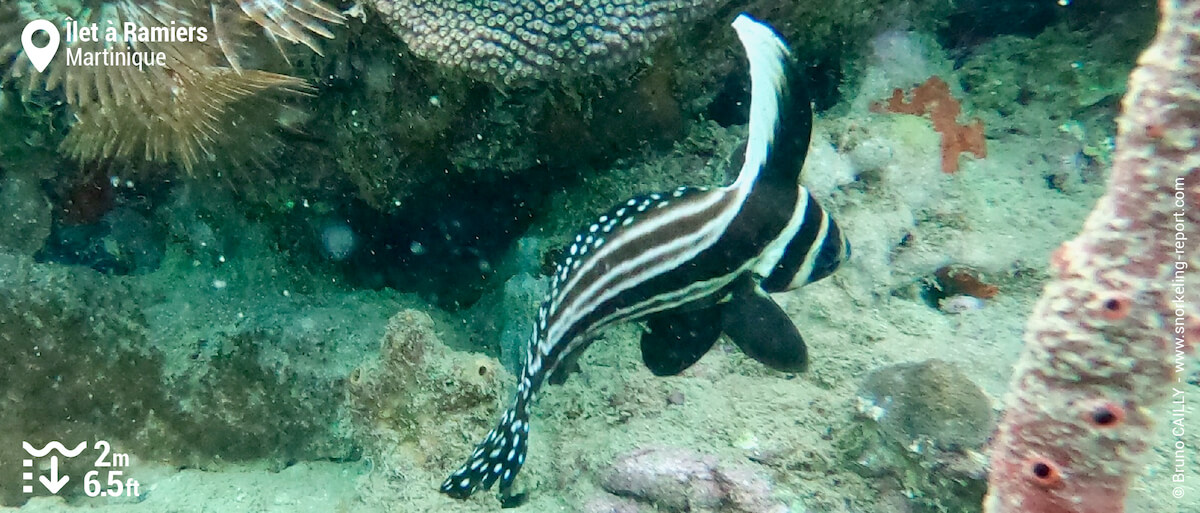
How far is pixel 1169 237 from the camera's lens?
151 cm

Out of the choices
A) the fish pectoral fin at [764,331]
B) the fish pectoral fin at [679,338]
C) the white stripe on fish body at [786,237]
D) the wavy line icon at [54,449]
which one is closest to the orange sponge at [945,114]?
the white stripe on fish body at [786,237]

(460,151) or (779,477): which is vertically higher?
(460,151)

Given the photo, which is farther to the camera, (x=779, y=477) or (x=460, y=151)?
(x=460, y=151)

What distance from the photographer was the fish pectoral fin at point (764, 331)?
2.63 metres

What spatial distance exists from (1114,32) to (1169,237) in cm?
342

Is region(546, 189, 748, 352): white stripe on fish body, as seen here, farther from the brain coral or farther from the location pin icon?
the location pin icon

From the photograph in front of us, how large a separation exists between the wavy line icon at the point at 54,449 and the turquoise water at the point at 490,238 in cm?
3

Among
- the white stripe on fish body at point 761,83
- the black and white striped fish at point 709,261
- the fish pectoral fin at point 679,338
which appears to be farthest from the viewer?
the fish pectoral fin at point 679,338

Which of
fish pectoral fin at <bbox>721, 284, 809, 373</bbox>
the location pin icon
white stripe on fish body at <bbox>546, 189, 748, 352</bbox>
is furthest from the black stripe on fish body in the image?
the location pin icon

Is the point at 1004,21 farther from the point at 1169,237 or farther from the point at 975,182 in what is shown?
the point at 1169,237

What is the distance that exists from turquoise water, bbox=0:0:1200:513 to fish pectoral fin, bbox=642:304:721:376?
4cm

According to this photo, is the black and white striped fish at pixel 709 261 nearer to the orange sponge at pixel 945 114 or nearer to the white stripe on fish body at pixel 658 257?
the white stripe on fish body at pixel 658 257

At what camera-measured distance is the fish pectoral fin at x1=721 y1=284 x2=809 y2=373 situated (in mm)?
2627

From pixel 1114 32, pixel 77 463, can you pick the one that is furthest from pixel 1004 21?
pixel 77 463
